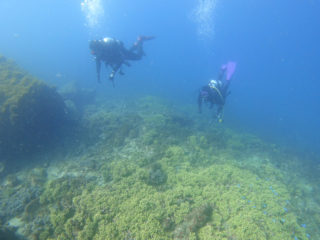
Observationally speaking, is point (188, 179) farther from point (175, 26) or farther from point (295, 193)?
point (175, 26)

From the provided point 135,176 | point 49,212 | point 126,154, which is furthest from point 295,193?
point 49,212

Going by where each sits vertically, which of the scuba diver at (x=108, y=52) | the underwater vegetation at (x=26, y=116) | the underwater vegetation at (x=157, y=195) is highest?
the scuba diver at (x=108, y=52)

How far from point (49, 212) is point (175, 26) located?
181117mm

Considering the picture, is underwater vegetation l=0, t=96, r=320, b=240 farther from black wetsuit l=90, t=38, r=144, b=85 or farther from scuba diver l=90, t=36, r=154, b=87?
black wetsuit l=90, t=38, r=144, b=85

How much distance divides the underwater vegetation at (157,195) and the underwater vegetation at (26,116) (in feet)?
5.86

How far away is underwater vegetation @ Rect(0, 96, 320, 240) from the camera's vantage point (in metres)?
4.57

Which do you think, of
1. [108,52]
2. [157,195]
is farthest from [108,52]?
[157,195]

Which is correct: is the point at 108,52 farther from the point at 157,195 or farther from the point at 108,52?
the point at 157,195

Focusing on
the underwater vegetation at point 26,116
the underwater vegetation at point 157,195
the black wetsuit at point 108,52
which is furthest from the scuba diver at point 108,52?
the underwater vegetation at point 157,195

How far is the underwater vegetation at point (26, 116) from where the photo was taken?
340 inches

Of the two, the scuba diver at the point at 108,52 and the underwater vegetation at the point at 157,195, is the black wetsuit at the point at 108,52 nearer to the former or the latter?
the scuba diver at the point at 108,52

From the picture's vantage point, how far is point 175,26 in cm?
16138

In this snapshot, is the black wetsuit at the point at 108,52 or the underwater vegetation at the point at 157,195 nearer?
the underwater vegetation at the point at 157,195

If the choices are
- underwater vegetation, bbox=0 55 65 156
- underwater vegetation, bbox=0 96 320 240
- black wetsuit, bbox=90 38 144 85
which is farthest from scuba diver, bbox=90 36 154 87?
underwater vegetation, bbox=0 96 320 240
